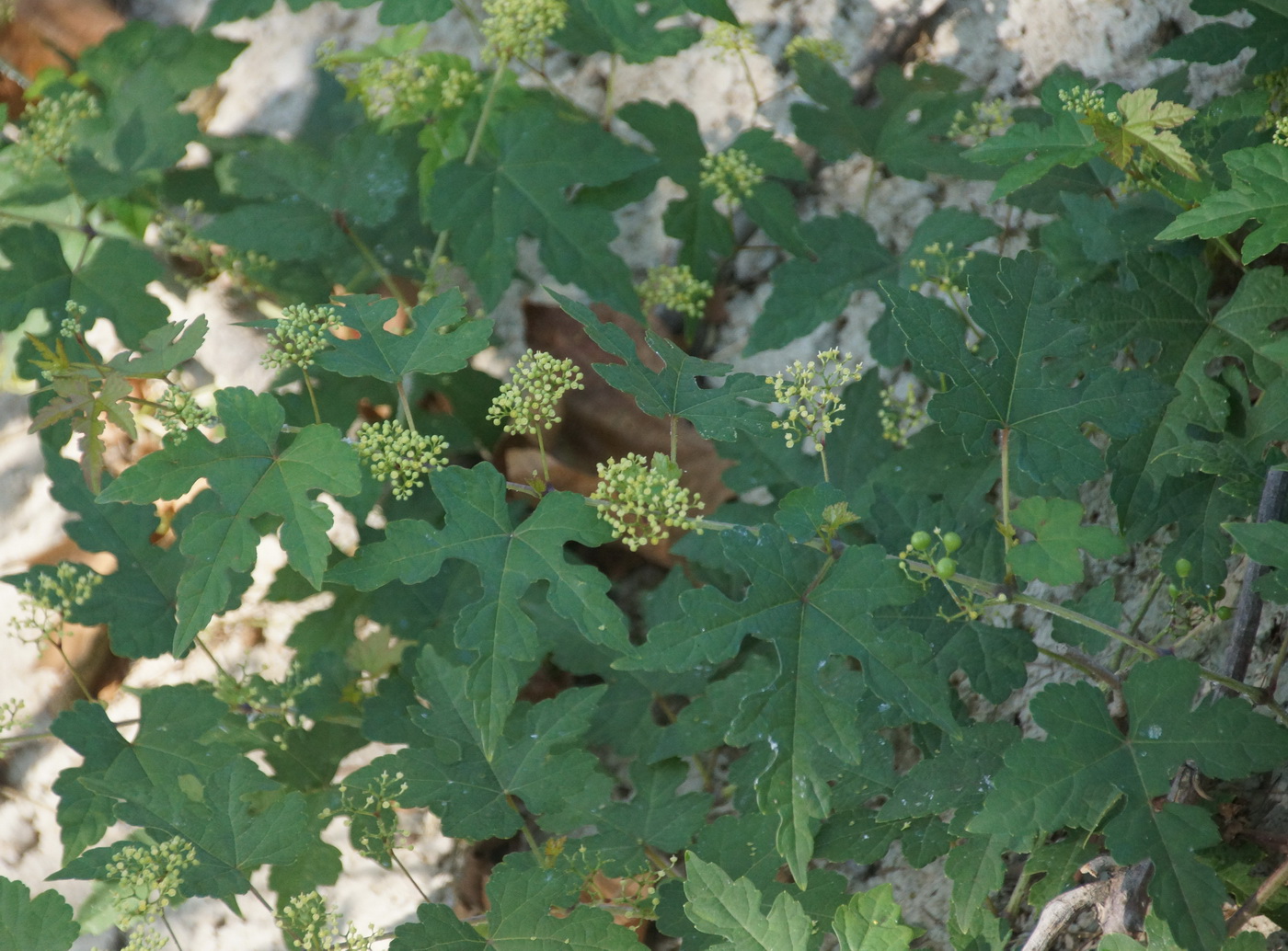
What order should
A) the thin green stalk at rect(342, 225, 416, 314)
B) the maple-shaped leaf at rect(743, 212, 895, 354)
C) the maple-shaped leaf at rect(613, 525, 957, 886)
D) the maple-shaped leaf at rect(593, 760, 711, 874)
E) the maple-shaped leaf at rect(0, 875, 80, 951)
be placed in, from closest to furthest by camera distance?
the maple-shaped leaf at rect(613, 525, 957, 886)
the maple-shaped leaf at rect(0, 875, 80, 951)
the maple-shaped leaf at rect(593, 760, 711, 874)
the maple-shaped leaf at rect(743, 212, 895, 354)
the thin green stalk at rect(342, 225, 416, 314)

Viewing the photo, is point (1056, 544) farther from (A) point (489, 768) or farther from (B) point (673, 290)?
(B) point (673, 290)

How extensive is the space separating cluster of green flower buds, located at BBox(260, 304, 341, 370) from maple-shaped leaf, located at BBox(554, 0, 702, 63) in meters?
1.07

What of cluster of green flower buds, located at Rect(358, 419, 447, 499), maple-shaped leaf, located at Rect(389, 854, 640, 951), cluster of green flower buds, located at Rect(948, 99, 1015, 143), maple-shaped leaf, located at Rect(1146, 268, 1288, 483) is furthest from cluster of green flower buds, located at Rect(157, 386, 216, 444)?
cluster of green flower buds, located at Rect(948, 99, 1015, 143)

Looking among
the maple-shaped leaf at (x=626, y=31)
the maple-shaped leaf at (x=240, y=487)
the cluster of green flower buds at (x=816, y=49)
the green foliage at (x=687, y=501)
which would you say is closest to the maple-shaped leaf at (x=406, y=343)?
the green foliage at (x=687, y=501)

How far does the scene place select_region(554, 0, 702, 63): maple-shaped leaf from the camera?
2.28 m

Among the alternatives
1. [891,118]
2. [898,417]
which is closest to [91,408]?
[898,417]

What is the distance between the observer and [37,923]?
168 cm

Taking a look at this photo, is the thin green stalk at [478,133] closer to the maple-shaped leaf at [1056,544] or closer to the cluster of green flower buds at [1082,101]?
the cluster of green flower buds at [1082,101]

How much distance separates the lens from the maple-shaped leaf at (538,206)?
255 cm

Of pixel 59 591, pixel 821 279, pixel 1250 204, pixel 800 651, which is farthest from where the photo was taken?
pixel 821 279

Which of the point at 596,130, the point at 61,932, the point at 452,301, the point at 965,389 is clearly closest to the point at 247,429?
the point at 452,301

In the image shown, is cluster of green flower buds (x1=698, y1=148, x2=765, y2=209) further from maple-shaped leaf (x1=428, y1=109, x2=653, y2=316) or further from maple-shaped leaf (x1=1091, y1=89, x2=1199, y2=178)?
maple-shaped leaf (x1=1091, y1=89, x2=1199, y2=178)

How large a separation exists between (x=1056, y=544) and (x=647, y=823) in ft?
3.16

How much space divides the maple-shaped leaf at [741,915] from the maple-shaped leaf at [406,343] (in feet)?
2.80
